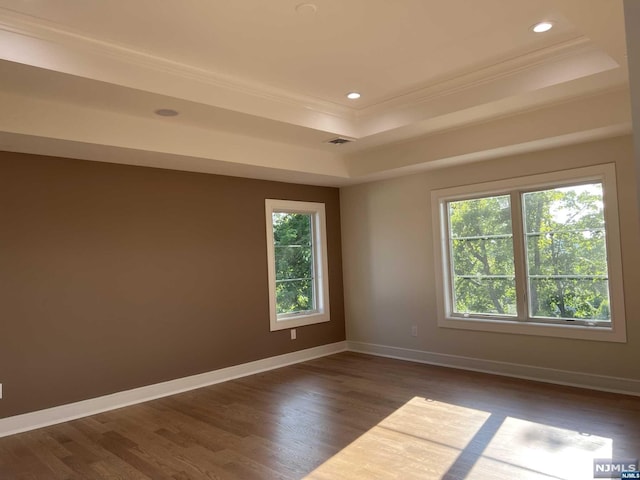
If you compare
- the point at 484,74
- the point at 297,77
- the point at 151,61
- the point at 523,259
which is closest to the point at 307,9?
the point at 297,77

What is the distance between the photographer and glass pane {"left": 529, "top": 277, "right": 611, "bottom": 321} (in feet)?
14.5

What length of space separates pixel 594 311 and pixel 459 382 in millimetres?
1438

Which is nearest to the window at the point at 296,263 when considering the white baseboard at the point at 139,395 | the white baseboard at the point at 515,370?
the white baseboard at the point at 139,395

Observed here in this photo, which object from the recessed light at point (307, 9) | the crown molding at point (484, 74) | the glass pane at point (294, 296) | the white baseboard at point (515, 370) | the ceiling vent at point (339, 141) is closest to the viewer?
the recessed light at point (307, 9)

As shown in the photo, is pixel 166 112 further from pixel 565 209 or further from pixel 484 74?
pixel 565 209

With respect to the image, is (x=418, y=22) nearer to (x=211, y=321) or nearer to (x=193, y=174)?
(x=193, y=174)

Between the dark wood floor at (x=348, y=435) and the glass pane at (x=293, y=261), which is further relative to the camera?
the glass pane at (x=293, y=261)

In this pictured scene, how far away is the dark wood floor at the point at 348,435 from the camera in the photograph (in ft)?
9.68

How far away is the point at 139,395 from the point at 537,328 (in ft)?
12.9

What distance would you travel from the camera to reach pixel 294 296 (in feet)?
20.1

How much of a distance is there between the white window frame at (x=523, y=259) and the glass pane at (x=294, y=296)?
1731 mm

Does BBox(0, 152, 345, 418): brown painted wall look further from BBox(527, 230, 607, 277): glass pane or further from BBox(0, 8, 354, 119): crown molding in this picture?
BBox(527, 230, 607, 277): glass pane

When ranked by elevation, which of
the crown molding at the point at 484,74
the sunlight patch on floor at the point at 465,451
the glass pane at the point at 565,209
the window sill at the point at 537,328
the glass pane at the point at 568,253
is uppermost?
the crown molding at the point at 484,74

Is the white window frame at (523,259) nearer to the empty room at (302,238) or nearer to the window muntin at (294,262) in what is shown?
the empty room at (302,238)
